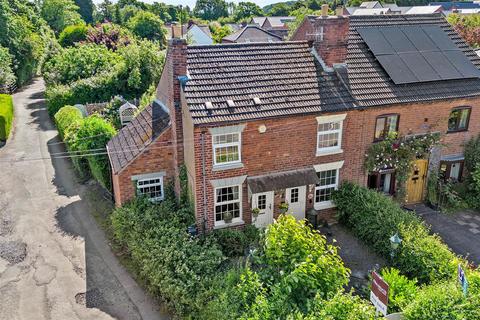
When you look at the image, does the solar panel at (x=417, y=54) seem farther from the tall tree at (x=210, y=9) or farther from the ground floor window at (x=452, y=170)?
the tall tree at (x=210, y=9)

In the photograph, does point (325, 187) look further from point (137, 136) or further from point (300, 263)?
point (137, 136)

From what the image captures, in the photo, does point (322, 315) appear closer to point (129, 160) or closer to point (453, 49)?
point (129, 160)

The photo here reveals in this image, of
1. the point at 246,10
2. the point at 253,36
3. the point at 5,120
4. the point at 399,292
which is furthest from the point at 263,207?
the point at 246,10

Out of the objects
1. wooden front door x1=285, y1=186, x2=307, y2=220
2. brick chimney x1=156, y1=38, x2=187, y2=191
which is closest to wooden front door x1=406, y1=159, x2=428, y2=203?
wooden front door x1=285, y1=186, x2=307, y2=220

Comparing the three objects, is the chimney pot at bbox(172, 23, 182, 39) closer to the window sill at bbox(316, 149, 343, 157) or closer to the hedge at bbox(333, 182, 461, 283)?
the window sill at bbox(316, 149, 343, 157)

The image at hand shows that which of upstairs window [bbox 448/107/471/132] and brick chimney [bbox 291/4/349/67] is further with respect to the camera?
upstairs window [bbox 448/107/471/132]

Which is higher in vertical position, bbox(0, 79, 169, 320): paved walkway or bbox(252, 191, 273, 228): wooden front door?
bbox(252, 191, 273, 228): wooden front door

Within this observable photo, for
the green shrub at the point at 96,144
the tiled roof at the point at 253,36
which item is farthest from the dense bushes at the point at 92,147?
the tiled roof at the point at 253,36
